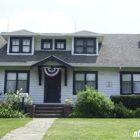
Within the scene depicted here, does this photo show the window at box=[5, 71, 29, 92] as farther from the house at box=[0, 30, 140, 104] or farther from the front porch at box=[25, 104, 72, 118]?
the front porch at box=[25, 104, 72, 118]

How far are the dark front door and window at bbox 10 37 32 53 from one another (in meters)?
3.06

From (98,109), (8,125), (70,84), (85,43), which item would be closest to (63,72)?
(70,84)

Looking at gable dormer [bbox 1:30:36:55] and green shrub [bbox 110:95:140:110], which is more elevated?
gable dormer [bbox 1:30:36:55]

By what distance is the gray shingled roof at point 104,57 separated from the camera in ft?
60.1

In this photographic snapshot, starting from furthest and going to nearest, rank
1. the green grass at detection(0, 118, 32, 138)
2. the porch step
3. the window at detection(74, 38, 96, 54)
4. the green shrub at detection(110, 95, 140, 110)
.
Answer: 1. the window at detection(74, 38, 96, 54)
2. the green shrub at detection(110, 95, 140, 110)
3. the porch step
4. the green grass at detection(0, 118, 32, 138)

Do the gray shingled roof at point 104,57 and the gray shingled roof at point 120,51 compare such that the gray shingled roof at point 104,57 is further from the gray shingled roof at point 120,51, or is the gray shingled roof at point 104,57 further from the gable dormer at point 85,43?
the gable dormer at point 85,43

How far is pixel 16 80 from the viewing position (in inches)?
722

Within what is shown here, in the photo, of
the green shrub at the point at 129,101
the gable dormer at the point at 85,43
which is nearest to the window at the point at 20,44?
the gable dormer at the point at 85,43

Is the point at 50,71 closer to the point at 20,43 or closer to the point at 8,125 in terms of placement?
the point at 20,43

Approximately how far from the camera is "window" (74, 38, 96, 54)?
19.7 metres

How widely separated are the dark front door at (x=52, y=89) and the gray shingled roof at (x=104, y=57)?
5.23ft

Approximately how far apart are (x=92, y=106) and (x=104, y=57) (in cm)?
538

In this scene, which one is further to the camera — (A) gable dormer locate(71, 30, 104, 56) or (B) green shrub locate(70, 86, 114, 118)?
A: (A) gable dormer locate(71, 30, 104, 56)

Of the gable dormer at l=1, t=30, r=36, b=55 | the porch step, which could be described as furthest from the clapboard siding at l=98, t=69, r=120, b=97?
the gable dormer at l=1, t=30, r=36, b=55
